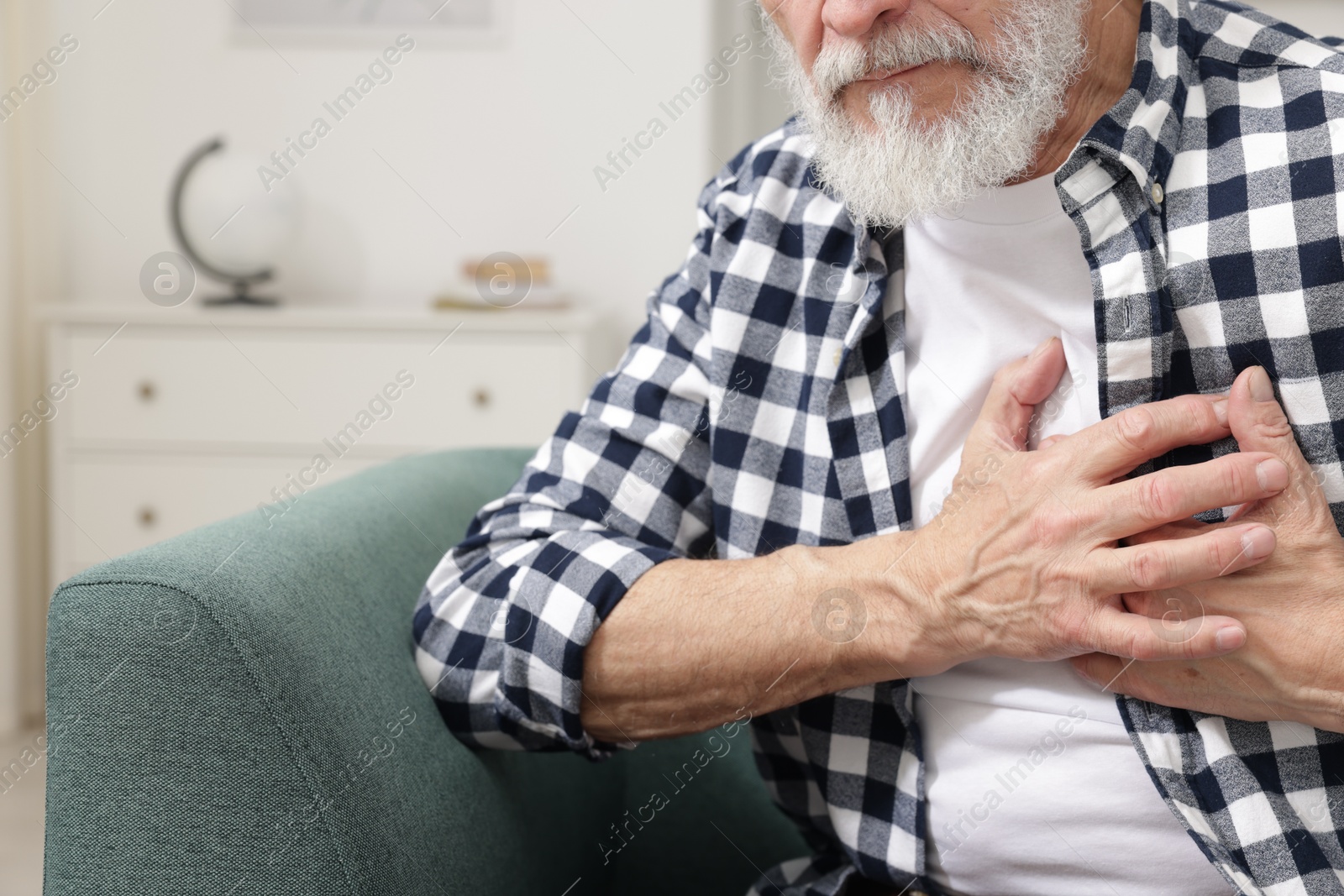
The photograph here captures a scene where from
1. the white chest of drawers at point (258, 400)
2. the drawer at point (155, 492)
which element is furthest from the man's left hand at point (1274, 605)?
the drawer at point (155, 492)

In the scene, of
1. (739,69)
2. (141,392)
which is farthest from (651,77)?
(141,392)

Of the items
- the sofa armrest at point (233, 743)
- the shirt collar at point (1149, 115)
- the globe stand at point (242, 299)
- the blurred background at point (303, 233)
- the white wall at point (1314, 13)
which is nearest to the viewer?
the sofa armrest at point (233, 743)

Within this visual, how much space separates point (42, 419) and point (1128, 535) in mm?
2651

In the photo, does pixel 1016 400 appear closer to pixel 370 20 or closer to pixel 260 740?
pixel 260 740

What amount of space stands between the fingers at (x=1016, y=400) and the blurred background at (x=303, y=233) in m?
Answer: 1.58

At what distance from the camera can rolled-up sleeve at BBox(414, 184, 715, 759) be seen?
2.56ft

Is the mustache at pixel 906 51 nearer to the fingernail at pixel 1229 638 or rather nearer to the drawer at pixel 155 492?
the fingernail at pixel 1229 638

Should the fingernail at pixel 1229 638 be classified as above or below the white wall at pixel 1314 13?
below

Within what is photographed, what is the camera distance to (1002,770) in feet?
2.54

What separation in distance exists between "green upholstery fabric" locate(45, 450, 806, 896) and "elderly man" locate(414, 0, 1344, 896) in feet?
0.22

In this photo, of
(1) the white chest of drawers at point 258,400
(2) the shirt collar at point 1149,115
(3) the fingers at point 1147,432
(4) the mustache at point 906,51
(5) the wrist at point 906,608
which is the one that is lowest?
(1) the white chest of drawers at point 258,400

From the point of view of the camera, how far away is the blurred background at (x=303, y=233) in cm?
233

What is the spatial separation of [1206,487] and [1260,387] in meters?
0.09

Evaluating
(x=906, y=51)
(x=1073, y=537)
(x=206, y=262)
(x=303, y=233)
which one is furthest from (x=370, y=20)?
(x=1073, y=537)
